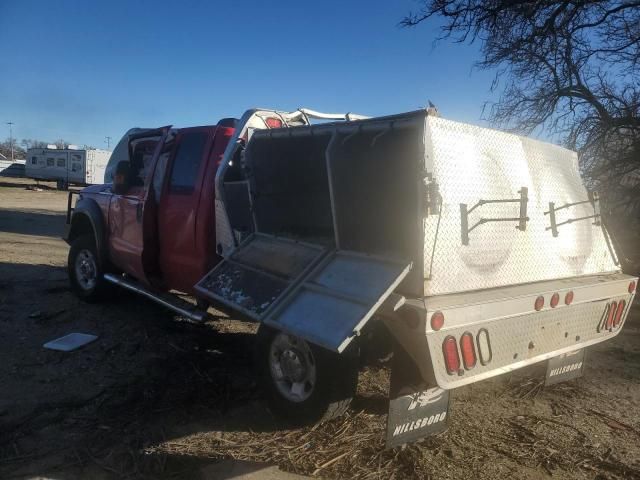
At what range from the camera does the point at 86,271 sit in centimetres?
698

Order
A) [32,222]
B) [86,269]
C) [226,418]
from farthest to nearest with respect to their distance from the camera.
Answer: [32,222]
[86,269]
[226,418]

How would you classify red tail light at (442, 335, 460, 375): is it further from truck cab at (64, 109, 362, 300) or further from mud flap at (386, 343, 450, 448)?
truck cab at (64, 109, 362, 300)

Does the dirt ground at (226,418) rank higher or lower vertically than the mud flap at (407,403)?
lower

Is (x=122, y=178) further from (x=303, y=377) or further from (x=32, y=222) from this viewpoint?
(x=32, y=222)

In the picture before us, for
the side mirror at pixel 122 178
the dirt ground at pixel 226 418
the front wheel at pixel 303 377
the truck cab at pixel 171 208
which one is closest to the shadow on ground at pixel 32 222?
the truck cab at pixel 171 208

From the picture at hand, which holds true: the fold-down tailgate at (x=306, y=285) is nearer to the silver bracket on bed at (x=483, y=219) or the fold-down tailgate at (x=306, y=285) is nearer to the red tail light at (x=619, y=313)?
the silver bracket on bed at (x=483, y=219)

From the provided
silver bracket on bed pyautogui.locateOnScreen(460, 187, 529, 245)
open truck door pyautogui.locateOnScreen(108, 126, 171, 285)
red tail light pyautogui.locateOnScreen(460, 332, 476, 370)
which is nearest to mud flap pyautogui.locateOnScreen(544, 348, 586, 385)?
silver bracket on bed pyautogui.locateOnScreen(460, 187, 529, 245)

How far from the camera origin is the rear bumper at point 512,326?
119 inches

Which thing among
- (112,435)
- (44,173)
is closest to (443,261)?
(112,435)

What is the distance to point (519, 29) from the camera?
34.4 ft

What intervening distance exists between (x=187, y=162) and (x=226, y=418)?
2.56 metres

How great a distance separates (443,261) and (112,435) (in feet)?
8.25

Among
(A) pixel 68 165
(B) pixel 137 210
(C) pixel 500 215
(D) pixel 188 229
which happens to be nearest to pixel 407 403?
(C) pixel 500 215

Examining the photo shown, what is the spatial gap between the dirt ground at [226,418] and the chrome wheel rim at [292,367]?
27 centimetres
